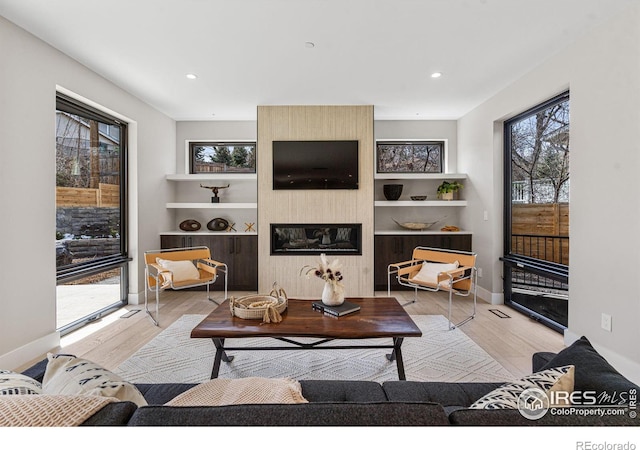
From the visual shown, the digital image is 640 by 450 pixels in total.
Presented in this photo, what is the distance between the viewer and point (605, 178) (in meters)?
2.38

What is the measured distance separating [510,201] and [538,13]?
86.4 inches

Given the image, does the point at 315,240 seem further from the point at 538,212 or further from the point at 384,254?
the point at 538,212

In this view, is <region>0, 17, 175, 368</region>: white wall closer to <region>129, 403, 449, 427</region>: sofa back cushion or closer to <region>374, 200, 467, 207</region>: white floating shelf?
<region>129, 403, 449, 427</region>: sofa back cushion

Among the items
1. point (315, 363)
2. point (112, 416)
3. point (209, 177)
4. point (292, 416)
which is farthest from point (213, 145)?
point (292, 416)

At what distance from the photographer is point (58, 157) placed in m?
3.00

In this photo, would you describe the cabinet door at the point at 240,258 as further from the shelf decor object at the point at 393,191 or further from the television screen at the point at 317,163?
the shelf decor object at the point at 393,191

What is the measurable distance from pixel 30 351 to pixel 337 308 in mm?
2443

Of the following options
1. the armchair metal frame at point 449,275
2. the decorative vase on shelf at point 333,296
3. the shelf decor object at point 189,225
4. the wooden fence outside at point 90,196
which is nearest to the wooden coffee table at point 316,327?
the decorative vase on shelf at point 333,296

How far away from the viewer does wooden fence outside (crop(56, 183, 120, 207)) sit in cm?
305

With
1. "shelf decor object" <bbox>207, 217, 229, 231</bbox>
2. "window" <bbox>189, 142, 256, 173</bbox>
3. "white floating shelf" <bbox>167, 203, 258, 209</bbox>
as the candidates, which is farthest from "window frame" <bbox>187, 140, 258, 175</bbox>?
"shelf decor object" <bbox>207, 217, 229, 231</bbox>

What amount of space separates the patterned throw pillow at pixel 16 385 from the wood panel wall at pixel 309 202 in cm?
350

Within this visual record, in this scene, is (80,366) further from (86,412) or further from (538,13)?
(538,13)

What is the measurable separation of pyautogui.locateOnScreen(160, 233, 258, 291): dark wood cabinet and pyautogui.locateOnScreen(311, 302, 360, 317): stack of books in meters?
2.37

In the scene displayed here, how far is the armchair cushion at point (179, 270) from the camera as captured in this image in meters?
3.61
